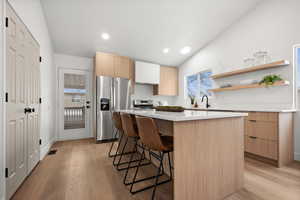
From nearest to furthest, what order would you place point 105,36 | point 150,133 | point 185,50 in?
point 150,133 < point 105,36 < point 185,50

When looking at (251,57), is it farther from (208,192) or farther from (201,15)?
(208,192)

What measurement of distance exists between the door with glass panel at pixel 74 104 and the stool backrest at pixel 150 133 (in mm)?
3165

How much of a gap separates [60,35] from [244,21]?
427 cm

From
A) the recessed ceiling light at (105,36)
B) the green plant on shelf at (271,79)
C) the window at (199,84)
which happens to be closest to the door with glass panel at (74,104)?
the recessed ceiling light at (105,36)

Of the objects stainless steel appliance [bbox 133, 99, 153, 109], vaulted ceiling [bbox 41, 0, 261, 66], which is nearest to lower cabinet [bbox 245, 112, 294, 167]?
vaulted ceiling [bbox 41, 0, 261, 66]

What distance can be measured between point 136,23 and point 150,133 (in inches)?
→ 107

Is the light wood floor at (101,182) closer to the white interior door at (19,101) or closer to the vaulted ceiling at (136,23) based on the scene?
the white interior door at (19,101)

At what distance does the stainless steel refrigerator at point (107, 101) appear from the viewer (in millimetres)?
3525

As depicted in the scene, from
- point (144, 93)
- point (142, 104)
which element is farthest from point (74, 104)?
point (144, 93)

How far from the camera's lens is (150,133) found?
4.27 ft

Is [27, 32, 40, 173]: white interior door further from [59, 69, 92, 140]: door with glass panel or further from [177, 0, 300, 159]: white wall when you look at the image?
[177, 0, 300, 159]: white wall

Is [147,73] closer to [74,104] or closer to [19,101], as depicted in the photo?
[74,104]

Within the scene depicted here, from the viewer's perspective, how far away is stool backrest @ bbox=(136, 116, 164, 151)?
4.10ft

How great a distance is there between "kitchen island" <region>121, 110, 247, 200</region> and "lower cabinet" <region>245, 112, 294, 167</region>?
110cm
